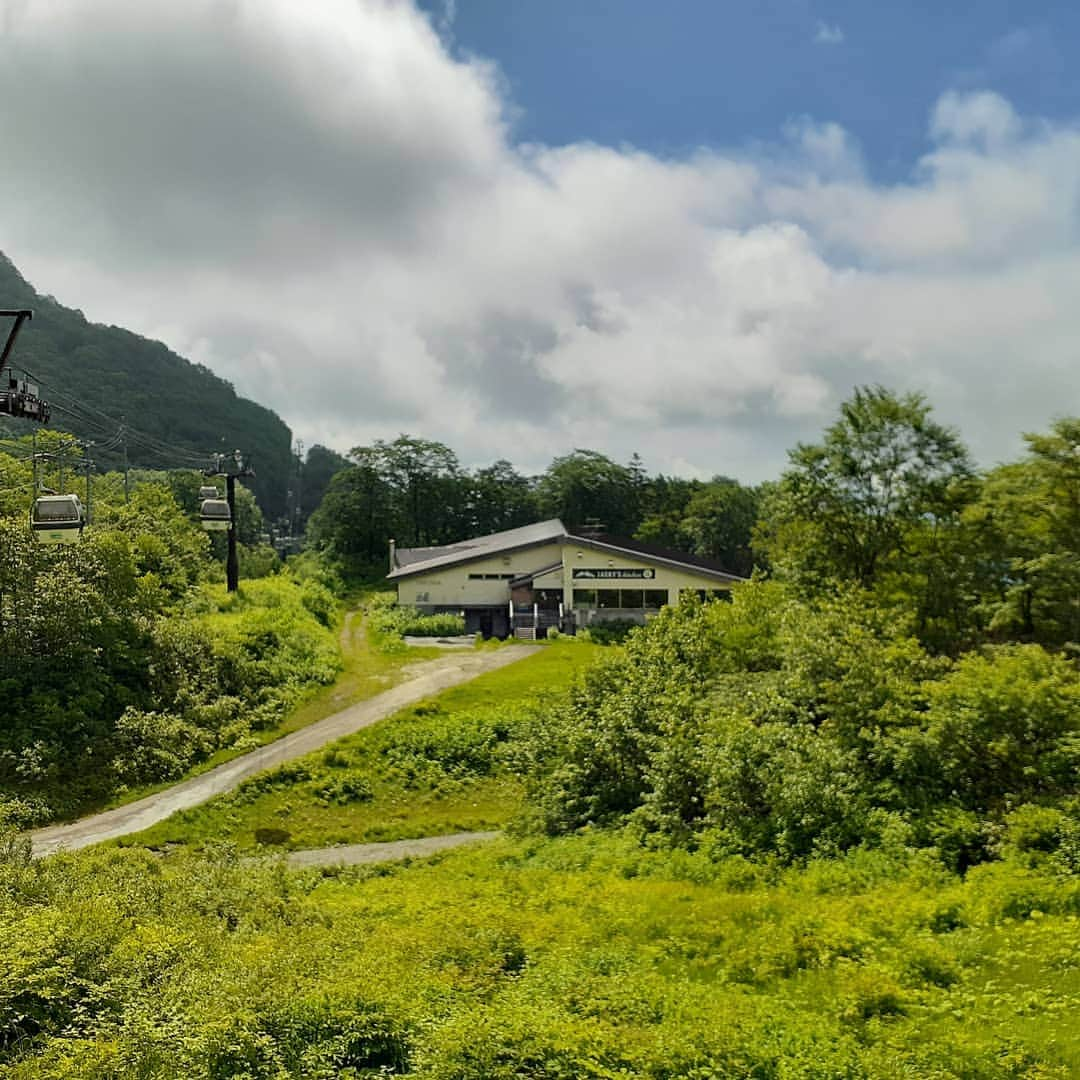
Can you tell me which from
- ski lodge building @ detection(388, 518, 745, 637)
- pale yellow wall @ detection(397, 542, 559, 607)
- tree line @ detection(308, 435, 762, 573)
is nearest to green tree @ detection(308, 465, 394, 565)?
tree line @ detection(308, 435, 762, 573)

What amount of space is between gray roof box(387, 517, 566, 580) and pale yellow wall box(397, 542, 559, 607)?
348 mm

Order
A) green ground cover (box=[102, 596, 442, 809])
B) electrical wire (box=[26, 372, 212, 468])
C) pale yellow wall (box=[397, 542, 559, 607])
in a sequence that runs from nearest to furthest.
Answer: green ground cover (box=[102, 596, 442, 809]), pale yellow wall (box=[397, 542, 559, 607]), electrical wire (box=[26, 372, 212, 468])

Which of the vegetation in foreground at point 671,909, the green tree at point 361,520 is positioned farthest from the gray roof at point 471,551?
the vegetation in foreground at point 671,909

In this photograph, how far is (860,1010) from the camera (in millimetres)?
6766

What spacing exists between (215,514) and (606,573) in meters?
21.8

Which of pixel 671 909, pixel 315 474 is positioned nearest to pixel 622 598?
pixel 671 909

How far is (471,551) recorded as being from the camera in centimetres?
4706

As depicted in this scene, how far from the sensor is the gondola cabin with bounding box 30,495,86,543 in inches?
549

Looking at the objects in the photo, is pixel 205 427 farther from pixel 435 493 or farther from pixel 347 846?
pixel 347 846

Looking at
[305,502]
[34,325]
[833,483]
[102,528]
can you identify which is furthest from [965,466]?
[305,502]

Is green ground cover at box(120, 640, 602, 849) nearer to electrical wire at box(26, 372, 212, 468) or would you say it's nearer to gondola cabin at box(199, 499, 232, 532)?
gondola cabin at box(199, 499, 232, 532)

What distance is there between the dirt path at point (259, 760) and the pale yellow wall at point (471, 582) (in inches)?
437

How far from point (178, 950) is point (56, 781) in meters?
13.1

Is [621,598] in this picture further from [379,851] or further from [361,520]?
[361,520]
